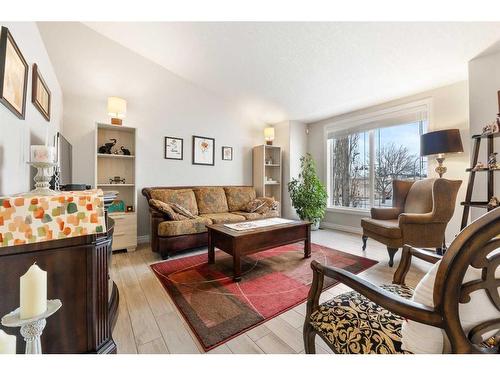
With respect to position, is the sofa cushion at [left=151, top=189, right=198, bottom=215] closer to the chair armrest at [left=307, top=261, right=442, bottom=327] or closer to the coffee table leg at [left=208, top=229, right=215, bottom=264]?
the coffee table leg at [left=208, top=229, right=215, bottom=264]

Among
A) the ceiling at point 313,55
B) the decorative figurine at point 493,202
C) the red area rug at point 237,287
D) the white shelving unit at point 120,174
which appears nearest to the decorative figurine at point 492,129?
the decorative figurine at point 493,202

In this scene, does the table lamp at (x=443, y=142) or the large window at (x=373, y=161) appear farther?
the large window at (x=373, y=161)

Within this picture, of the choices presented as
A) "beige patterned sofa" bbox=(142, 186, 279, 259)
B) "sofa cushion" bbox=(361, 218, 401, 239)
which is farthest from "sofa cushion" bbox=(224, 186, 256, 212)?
"sofa cushion" bbox=(361, 218, 401, 239)

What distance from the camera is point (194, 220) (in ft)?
9.56

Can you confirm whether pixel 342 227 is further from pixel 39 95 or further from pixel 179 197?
pixel 39 95

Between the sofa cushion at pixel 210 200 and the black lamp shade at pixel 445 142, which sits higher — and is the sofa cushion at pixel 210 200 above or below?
below

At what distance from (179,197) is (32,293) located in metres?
2.75

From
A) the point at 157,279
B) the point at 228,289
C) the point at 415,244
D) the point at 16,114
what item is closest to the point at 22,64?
the point at 16,114

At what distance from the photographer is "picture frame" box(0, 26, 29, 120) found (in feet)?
3.78

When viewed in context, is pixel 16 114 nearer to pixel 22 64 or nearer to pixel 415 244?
pixel 22 64

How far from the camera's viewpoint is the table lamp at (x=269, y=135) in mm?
4668

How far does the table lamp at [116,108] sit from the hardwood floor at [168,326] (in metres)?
2.05

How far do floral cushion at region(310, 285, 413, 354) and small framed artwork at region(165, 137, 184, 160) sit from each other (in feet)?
11.0

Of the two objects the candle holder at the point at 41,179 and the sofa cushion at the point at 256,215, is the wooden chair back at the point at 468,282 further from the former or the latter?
the sofa cushion at the point at 256,215
